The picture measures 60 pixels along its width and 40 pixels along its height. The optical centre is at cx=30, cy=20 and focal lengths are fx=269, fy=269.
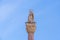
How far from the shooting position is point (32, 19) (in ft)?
145

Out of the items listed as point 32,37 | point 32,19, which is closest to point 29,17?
point 32,19

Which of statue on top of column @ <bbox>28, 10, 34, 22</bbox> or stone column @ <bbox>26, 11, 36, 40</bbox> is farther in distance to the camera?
statue on top of column @ <bbox>28, 10, 34, 22</bbox>

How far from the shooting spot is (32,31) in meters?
43.2

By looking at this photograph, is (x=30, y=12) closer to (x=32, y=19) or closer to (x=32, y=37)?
(x=32, y=19)

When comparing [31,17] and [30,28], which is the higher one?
[31,17]

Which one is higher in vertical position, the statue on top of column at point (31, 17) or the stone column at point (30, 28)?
the statue on top of column at point (31, 17)

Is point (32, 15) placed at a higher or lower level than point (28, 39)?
higher

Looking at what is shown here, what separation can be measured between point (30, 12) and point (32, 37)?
476cm

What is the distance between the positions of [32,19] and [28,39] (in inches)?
135

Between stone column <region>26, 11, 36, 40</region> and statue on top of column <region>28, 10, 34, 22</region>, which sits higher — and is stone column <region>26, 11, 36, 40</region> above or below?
below

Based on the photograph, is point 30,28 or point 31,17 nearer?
point 30,28

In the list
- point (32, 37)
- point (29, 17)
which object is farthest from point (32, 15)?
point (32, 37)

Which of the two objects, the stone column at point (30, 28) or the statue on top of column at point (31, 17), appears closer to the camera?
the stone column at point (30, 28)

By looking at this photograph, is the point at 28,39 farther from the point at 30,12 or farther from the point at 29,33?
the point at 30,12
